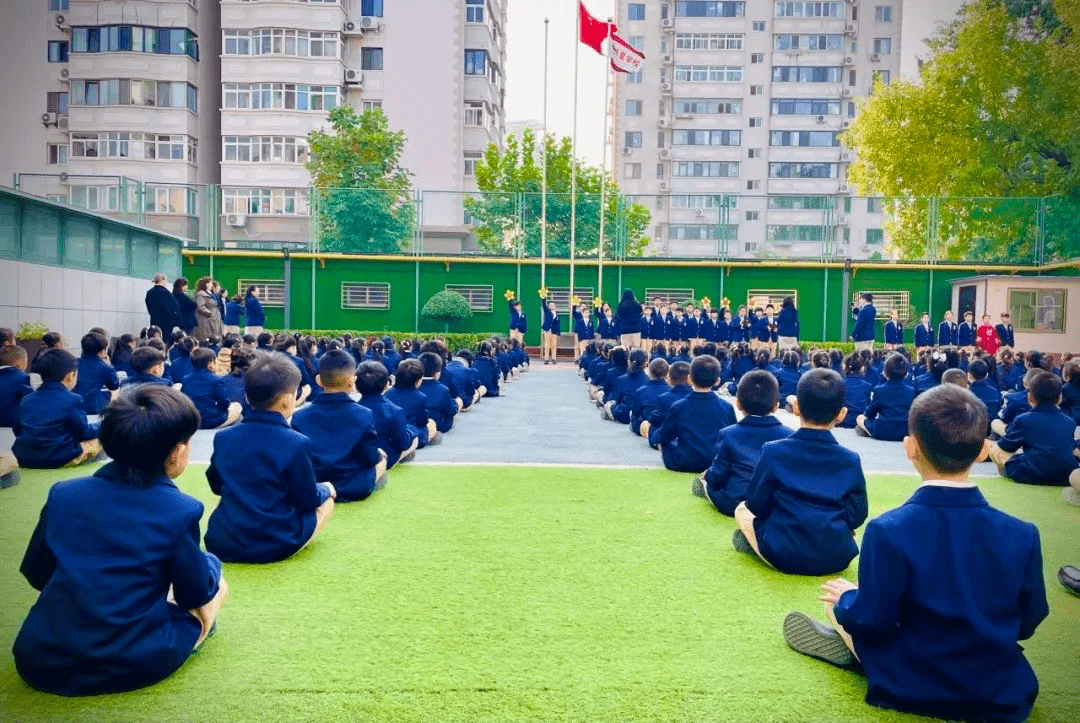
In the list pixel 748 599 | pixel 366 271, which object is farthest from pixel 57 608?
pixel 366 271

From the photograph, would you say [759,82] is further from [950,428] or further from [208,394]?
[950,428]

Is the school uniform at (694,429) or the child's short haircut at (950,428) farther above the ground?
the child's short haircut at (950,428)

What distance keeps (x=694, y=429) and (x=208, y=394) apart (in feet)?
19.7

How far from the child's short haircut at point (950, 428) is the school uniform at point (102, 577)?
2.63m

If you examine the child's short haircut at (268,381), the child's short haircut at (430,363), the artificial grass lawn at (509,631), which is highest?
the child's short haircut at (268,381)

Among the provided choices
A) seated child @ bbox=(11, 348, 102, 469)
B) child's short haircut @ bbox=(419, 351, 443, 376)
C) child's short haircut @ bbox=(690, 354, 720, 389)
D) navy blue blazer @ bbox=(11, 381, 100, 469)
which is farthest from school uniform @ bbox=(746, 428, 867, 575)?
child's short haircut @ bbox=(419, 351, 443, 376)

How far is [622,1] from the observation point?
64.4 metres

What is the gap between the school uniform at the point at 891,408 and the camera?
35.4 feet

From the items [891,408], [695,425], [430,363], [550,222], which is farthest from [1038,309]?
[695,425]

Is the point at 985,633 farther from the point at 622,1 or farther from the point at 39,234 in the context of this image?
the point at 622,1

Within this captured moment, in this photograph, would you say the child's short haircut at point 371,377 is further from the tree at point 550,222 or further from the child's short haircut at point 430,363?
the tree at point 550,222

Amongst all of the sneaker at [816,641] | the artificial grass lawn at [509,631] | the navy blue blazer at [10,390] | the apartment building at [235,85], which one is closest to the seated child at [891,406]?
the artificial grass lawn at [509,631]

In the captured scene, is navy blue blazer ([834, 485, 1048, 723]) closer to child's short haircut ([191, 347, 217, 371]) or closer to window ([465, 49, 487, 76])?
child's short haircut ([191, 347, 217, 371])

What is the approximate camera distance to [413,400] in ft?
30.2
